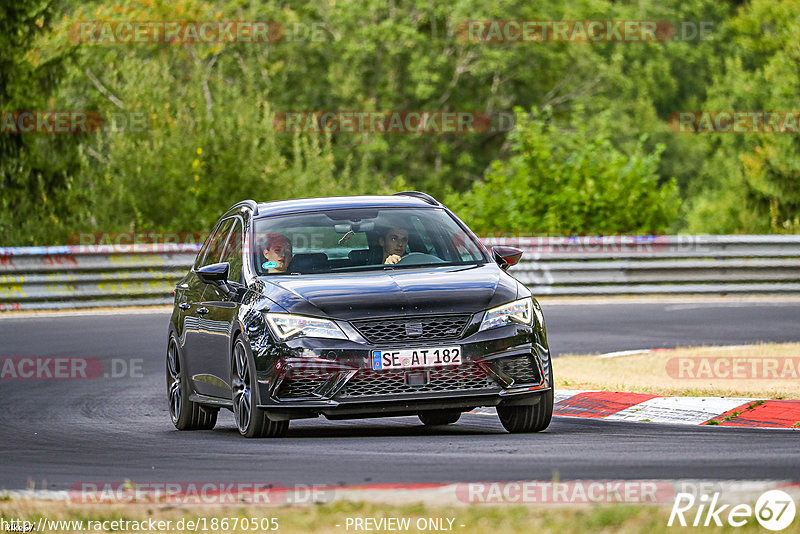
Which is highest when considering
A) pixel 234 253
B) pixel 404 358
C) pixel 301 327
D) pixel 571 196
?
pixel 234 253

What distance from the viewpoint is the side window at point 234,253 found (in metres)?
10.8

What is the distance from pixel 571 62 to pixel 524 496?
176ft

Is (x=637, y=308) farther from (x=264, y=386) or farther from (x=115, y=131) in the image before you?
(x=264, y=386)

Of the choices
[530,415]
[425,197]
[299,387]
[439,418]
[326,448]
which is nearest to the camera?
[326,448]

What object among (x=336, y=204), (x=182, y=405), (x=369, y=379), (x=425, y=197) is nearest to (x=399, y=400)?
(x=369, y=379)

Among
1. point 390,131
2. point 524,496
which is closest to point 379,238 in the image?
point 524,496

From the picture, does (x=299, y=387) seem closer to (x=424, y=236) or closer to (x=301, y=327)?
(x=301, y=327)

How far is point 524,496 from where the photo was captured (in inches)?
266

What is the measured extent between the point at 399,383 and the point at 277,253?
163 centimetres

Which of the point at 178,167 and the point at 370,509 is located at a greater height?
the point at 370,509


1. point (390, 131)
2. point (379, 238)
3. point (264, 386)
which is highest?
point (379, 238)

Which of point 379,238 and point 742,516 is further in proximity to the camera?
point 379,238

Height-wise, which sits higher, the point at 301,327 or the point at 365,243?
the point at 365,243

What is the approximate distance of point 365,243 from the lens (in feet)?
35.3
